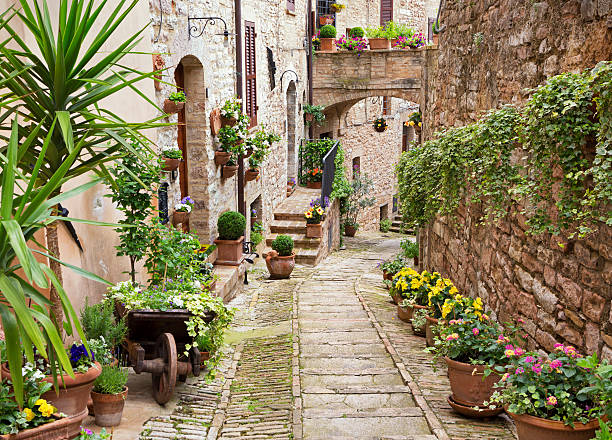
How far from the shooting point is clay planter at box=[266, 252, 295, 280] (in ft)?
34.3

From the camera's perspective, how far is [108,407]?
4.26 meters

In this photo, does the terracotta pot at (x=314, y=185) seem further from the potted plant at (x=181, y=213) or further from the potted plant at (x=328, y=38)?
the potted plant at (x=181, y=213)

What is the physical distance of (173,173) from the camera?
7.52 metres

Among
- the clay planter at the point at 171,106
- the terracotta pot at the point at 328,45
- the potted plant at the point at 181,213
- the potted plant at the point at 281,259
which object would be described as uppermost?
the terracotta pot at the point at 328,45

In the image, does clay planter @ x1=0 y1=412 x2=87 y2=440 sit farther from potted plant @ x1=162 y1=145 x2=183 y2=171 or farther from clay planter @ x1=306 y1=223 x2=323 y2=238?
clay planter @ x1=306 y1=223 x2=323 y2=238

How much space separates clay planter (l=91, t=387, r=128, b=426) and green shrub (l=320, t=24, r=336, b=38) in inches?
566

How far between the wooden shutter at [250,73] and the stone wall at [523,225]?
3987 mm

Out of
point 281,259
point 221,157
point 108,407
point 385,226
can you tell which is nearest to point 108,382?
point 108,407

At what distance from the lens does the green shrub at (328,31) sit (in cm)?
1723

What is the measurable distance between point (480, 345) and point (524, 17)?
2.36 meters

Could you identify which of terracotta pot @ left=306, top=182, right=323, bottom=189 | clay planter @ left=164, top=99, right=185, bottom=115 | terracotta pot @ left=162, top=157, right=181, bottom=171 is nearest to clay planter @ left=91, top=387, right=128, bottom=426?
terracotta pot @ left=162, top=157, right=181, bottom=171

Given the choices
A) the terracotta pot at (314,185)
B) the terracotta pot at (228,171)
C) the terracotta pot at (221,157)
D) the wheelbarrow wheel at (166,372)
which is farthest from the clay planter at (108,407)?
the terracotta pot at (314,185)

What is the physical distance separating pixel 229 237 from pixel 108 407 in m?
5.00

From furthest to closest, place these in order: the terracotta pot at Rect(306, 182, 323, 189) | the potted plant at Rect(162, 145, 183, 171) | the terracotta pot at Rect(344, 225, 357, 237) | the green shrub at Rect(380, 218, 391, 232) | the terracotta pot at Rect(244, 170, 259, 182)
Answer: the green shrub at Rect(380, 218, 391, 232) → the terracotta pot at Rect(344, 225, 357, 237) → the terracotta pot at Rect(306, 182, 323, 189) → the terracotta pot at Rect(244, 170, 259, 182) → the potted plant at Rect(162, 145, 183, 171)
